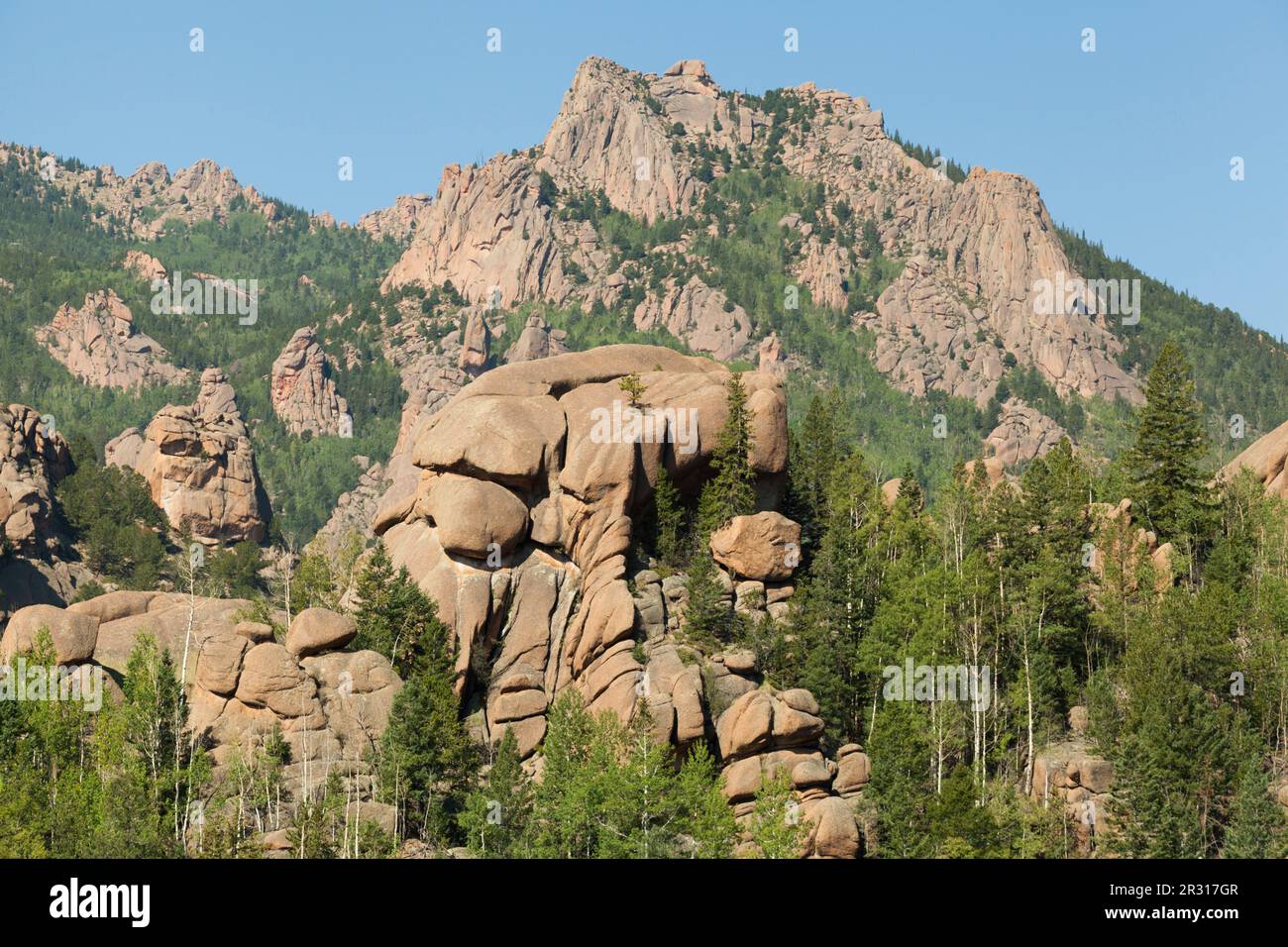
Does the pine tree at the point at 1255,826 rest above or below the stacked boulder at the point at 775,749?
below

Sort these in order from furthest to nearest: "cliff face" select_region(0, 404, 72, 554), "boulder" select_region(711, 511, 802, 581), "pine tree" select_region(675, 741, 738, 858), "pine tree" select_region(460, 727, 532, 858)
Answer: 1. "cliff face" select_region(0, 404, 72, 554)
2. "boulder" select_region(711, 511, 802, 581)
3. "pine tree" select_region(460, 727, 532, 858)
4. "pine tree" select_region(675, 741, 738, 858)

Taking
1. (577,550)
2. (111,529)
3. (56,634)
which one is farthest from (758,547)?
(111,529)

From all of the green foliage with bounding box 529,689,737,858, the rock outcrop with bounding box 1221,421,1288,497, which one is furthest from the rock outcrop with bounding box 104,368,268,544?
the rock outcrop with bounding box 1221,421,1288,497

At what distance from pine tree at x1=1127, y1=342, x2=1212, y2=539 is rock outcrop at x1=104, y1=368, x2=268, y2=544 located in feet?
282

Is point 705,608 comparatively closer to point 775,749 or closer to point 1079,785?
point 775,749

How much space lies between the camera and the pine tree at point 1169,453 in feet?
261

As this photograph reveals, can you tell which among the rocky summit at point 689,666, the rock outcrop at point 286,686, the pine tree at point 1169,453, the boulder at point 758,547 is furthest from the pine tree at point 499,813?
the pine tree at point 1169,453

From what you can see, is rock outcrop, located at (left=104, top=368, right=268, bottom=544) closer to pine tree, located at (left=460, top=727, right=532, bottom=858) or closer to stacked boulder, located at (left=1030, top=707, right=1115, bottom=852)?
pine tree, located at (left=460, top=727, right=532, bottom=858)

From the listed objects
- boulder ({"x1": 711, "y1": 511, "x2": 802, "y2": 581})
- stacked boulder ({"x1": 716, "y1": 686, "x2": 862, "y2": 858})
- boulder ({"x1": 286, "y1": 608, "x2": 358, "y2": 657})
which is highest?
boulder ({"x1": 711, "y1": 511, "x2": 802, "y2": 581})

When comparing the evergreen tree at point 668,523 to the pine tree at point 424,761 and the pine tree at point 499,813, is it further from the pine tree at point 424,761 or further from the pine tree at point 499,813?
the pine tree at point 499,813

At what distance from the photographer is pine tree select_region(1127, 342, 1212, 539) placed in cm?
7962

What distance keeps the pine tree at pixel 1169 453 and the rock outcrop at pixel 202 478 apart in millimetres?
85824

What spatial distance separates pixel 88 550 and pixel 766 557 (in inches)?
2580
